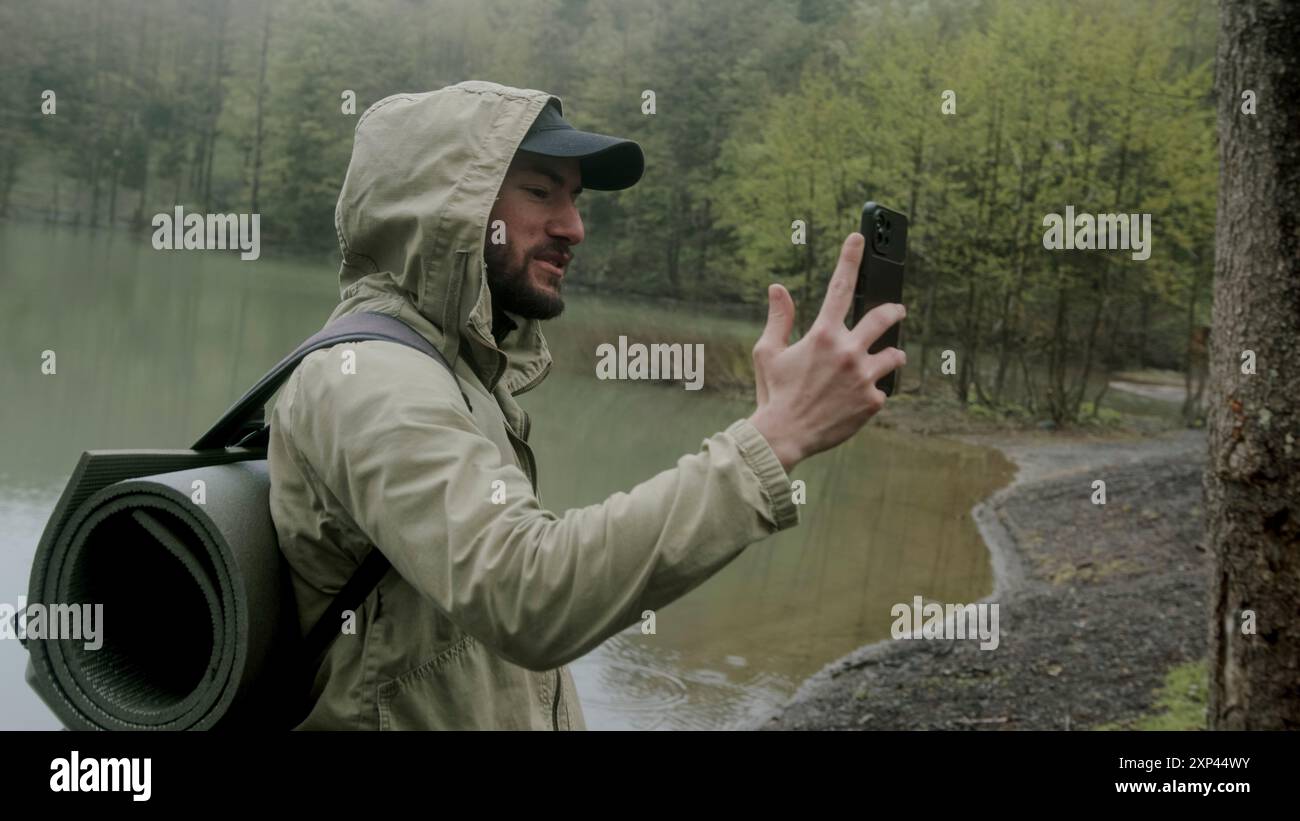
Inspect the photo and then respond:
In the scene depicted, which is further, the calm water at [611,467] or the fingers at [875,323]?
the calm water at [611,467]

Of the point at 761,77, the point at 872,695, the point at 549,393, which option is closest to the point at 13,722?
the point at 872,695

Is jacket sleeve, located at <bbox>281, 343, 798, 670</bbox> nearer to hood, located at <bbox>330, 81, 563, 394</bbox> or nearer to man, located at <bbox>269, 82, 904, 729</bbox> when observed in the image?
man, located at <bbox>269, 82, 904, 729</bbox>

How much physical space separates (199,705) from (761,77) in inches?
1755

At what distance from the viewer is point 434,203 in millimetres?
1979

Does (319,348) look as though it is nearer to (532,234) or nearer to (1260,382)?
(532,234)

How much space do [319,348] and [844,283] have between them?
793mm

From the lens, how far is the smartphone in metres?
1.68

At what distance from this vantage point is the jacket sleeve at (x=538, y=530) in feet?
5.11

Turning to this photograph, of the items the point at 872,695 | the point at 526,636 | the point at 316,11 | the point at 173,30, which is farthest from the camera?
the point at 173,30

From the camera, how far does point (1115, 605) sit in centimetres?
867

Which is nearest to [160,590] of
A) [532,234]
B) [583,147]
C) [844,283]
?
[532,234]

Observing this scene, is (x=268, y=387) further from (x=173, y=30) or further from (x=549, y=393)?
(x=173, y=30)

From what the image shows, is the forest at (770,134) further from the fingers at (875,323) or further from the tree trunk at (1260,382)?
the fingers at (875,323)

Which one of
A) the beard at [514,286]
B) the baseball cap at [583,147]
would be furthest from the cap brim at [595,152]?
the beard at [514,286]
